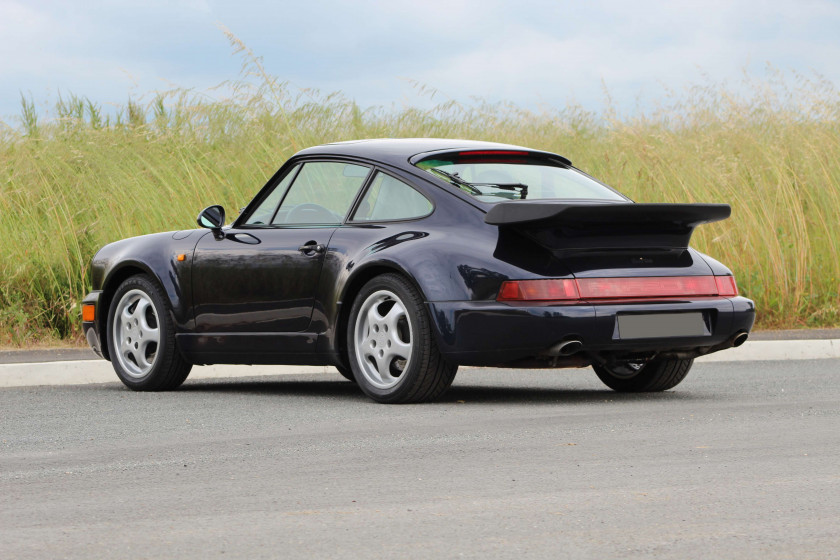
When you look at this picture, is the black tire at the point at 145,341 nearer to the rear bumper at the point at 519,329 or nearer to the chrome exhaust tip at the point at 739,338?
the rear bumper at the point at 519,329

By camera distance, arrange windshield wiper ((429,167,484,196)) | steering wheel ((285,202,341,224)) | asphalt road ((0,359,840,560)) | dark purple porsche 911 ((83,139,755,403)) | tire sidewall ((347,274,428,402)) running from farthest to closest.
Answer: steering wheel ((285,202,341,224)) → windshield wiper ((429,167,484,196)) → tire sidewall ((347,274,428,402)) → dark purple porsche 911 ((83,139,755,403)) → asphalt road ((0,359,840,560))

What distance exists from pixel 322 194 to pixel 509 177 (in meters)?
1.14

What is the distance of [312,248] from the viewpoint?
25.9 ft

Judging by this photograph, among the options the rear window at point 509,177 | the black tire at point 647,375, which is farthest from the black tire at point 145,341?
the black tire at point 647,375

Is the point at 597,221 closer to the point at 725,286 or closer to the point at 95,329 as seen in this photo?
the point at 725,286

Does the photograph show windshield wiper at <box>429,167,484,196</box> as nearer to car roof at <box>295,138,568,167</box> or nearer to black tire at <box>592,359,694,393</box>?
car roof at <box>295,138,568,167</box>

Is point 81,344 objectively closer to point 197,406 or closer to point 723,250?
point 197,406

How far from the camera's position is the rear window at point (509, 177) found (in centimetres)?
770

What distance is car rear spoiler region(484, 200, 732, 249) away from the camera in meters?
6.98

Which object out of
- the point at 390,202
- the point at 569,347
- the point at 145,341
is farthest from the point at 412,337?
the point at 145,341

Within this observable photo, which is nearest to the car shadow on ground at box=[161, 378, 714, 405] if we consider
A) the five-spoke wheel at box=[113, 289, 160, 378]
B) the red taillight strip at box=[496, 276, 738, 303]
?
the five-spoke wheel at box=[113, 289, 160, 378]

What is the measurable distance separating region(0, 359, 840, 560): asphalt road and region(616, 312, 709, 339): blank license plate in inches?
17.0

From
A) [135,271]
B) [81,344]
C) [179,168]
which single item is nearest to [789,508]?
[135,271]

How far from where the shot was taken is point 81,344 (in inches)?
476
